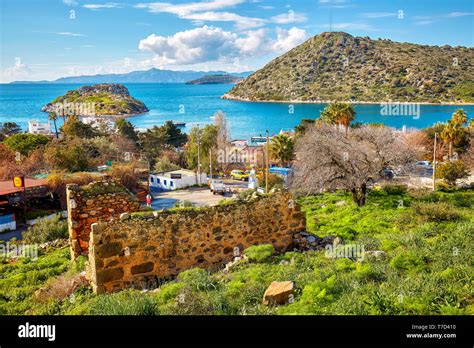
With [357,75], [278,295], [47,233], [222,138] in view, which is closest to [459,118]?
[222,138]

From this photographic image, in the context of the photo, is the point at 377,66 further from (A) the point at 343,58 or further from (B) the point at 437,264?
(B) the point at 437,264

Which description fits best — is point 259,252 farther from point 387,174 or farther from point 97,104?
point 97,104

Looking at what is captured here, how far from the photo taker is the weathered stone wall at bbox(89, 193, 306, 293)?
22.2 ft

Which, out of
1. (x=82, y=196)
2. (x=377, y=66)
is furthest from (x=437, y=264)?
(x=377, y=66)

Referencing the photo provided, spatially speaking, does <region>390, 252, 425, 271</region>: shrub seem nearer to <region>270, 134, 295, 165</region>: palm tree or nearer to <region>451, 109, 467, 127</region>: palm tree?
<region>270, 134, 295, 165</region>: palm tree

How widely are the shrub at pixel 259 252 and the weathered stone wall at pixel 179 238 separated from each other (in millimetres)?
506

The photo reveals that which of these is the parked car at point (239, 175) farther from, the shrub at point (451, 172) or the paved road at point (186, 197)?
the shrub at point (451, 172)

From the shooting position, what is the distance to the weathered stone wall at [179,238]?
22.2 feet

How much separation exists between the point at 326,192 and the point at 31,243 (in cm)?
1372

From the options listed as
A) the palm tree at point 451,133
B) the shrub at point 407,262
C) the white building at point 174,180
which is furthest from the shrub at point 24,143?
the palm tree at point 451,133

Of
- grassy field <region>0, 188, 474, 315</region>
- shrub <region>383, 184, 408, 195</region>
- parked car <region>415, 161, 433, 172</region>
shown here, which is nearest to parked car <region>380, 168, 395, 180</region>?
shrub <region>383, 184, 408, 195</region>

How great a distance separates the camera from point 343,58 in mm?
55062

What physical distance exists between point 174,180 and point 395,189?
59.1 feet

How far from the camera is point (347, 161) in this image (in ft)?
56.4
